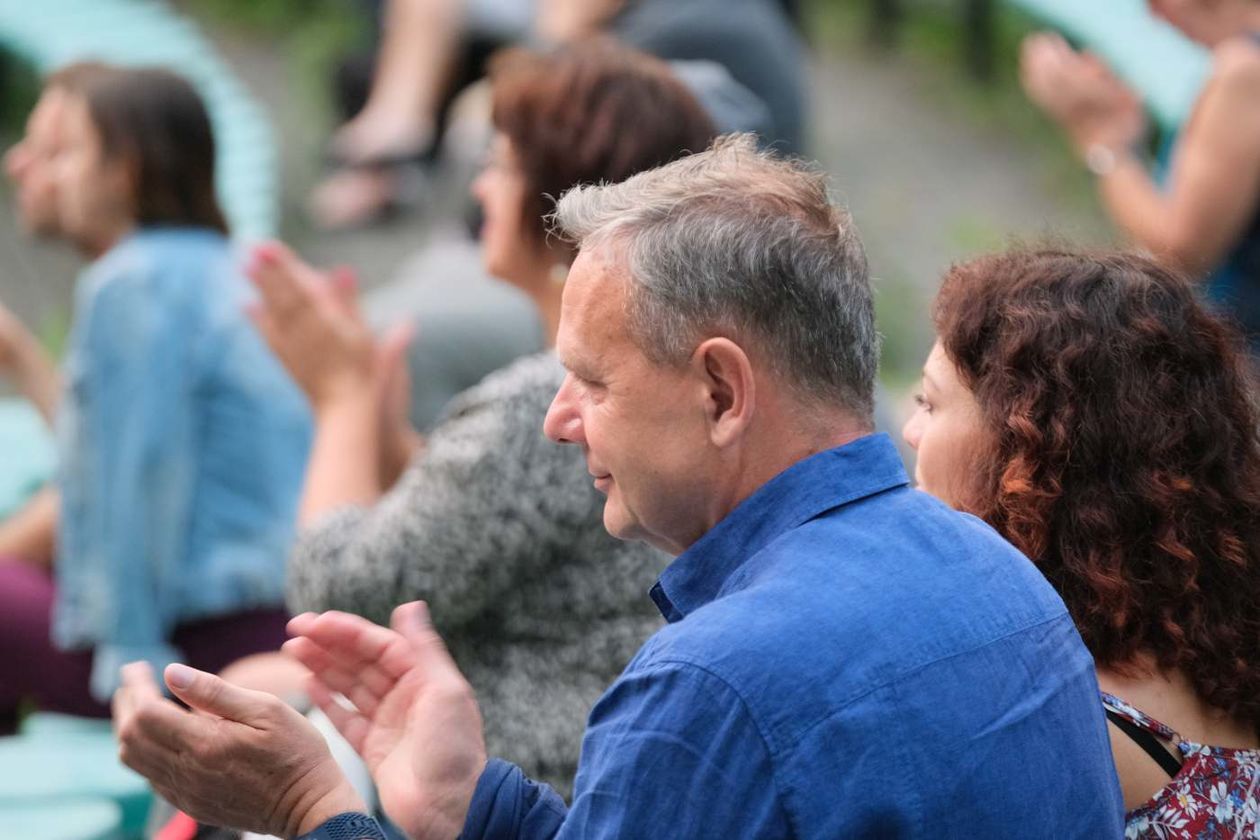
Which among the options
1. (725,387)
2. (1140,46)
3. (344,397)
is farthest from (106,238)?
(1140,46)

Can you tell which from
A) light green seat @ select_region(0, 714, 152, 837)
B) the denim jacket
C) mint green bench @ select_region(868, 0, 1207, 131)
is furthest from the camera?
mint green bench @ select_region(868, 0, 1207, 131)

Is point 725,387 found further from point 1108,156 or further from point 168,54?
point 168,54

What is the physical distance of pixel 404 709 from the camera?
5.55ft

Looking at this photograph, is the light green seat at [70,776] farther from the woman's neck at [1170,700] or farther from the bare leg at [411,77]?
the bare leg at [411,77]

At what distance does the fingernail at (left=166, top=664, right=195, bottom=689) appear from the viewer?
1.51m

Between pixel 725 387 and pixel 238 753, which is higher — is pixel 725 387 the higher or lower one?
the higher one

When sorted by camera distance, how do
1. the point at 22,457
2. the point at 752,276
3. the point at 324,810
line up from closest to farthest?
1. the point at 752,276
2. the point at 324,810
3. the point at 22,457

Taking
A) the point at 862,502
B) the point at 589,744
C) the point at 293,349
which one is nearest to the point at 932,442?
the point at 862,502

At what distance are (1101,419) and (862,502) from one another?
0.37 m

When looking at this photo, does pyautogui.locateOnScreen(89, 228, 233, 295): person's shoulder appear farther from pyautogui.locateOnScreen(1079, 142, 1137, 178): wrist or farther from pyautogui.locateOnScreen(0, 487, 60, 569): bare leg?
pyautogui.locateOnScreen(1079, 142, 1137, 178): wrist

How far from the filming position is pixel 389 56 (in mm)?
6738

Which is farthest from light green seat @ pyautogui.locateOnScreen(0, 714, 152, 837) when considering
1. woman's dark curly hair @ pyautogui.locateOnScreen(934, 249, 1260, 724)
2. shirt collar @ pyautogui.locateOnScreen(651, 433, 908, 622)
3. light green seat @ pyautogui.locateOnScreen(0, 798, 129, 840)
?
woman's dark curly hair @ pyautogui.locateOnScreen(934, 249, 1260, 724)

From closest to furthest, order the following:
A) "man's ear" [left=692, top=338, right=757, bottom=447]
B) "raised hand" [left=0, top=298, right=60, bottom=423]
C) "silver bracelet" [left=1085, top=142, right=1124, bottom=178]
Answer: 1. "man's ear" [left=692, top=338, right=757, bottom=447]
2. "silver bracelet" [left=1085, top=142, right=1124, bottom=178]
3. "raised hand" [left=0, top=298, right=60, bottom=423]

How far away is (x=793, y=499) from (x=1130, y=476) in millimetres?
445
